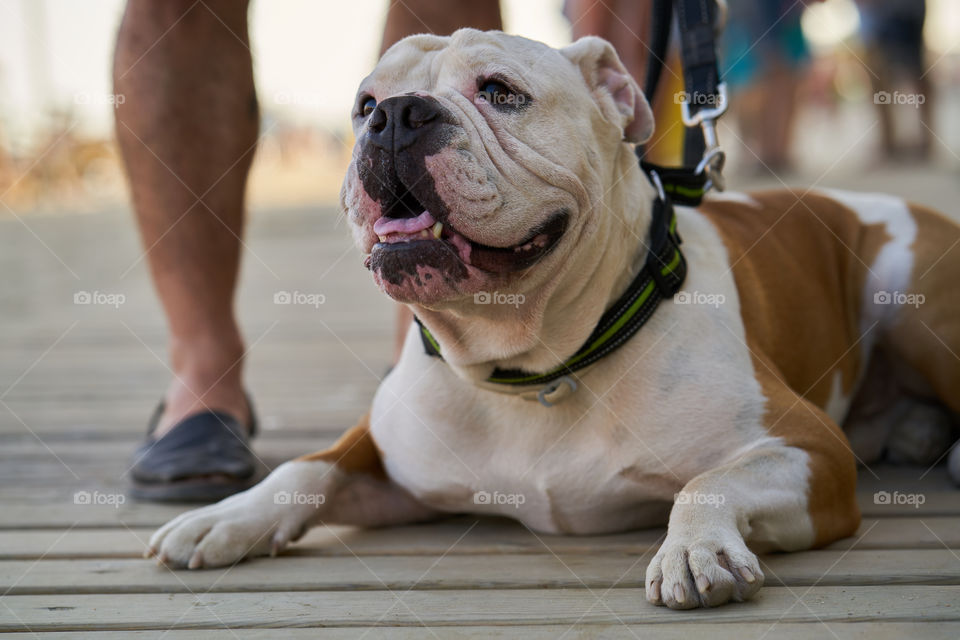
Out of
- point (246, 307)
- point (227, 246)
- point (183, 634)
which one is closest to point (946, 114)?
point (246, 307)

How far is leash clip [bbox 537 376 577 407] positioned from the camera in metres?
2.20

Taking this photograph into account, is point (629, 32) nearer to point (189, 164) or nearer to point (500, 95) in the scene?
point (189, 164)

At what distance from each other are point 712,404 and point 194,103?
1832 millimetres

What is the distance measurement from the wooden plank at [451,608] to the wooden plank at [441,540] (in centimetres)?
28
